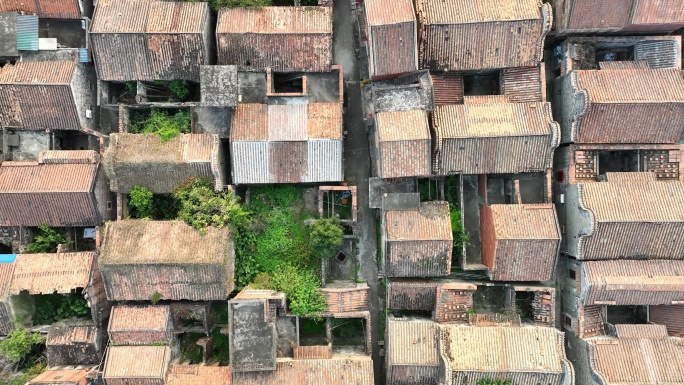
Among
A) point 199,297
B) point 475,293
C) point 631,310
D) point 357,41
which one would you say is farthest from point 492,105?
point 199,297

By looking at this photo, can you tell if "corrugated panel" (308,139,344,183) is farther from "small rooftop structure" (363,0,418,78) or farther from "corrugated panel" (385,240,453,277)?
"corrugated panel" (385,240,453,277)

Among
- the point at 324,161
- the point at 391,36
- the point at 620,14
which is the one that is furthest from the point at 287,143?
the point at 620,14

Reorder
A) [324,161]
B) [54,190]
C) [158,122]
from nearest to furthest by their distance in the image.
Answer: [54,190] → [324,161] → [158,122]

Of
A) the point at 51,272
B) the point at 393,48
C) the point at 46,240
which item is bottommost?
the point at 51,272

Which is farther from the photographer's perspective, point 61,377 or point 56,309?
point 56,309

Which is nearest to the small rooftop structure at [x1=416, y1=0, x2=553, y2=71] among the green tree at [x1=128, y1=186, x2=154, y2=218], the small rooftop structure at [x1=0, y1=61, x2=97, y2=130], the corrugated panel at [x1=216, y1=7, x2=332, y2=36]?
Answer: the corrugated panel at [x1=216, y1=7, x2=332, y2=36]

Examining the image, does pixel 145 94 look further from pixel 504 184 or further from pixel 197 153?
pixel 504 184

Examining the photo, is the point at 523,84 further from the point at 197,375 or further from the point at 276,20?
the point at 197,375
